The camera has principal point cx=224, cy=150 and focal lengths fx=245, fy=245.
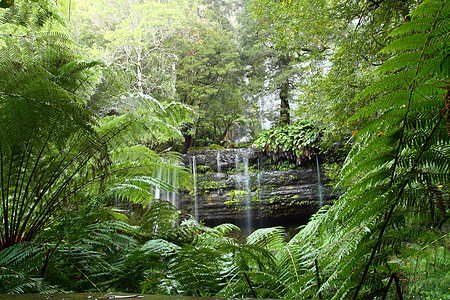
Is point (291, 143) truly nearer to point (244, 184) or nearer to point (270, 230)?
point (244, 184)

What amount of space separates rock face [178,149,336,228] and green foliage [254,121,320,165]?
39 cm

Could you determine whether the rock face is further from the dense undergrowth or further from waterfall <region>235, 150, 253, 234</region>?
the dense undergrowth

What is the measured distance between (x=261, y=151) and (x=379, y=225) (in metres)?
7.58

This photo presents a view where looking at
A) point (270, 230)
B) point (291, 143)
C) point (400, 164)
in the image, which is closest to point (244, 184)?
point (291, 143)

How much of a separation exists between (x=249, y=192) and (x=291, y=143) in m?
2.05

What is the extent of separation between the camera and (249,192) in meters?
7.93

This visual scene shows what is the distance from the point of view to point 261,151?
8.25 meters

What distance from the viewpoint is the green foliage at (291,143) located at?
7.27m

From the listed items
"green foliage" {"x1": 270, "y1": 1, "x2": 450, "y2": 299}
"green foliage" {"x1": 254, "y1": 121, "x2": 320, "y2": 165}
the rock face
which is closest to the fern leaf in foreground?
"green foliage" {"x1": 270, "y1": 1, "x2": 450, "y2": 299}

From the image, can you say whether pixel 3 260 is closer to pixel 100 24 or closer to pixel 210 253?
pixel 210 253

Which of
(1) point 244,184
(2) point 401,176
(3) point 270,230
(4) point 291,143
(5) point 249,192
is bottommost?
(5) point 249,192

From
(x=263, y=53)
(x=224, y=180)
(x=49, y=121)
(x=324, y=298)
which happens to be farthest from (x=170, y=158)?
(x=263, y=53)

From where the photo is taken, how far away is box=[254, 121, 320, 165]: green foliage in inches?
286

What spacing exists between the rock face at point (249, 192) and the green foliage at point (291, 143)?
1.29 ft
